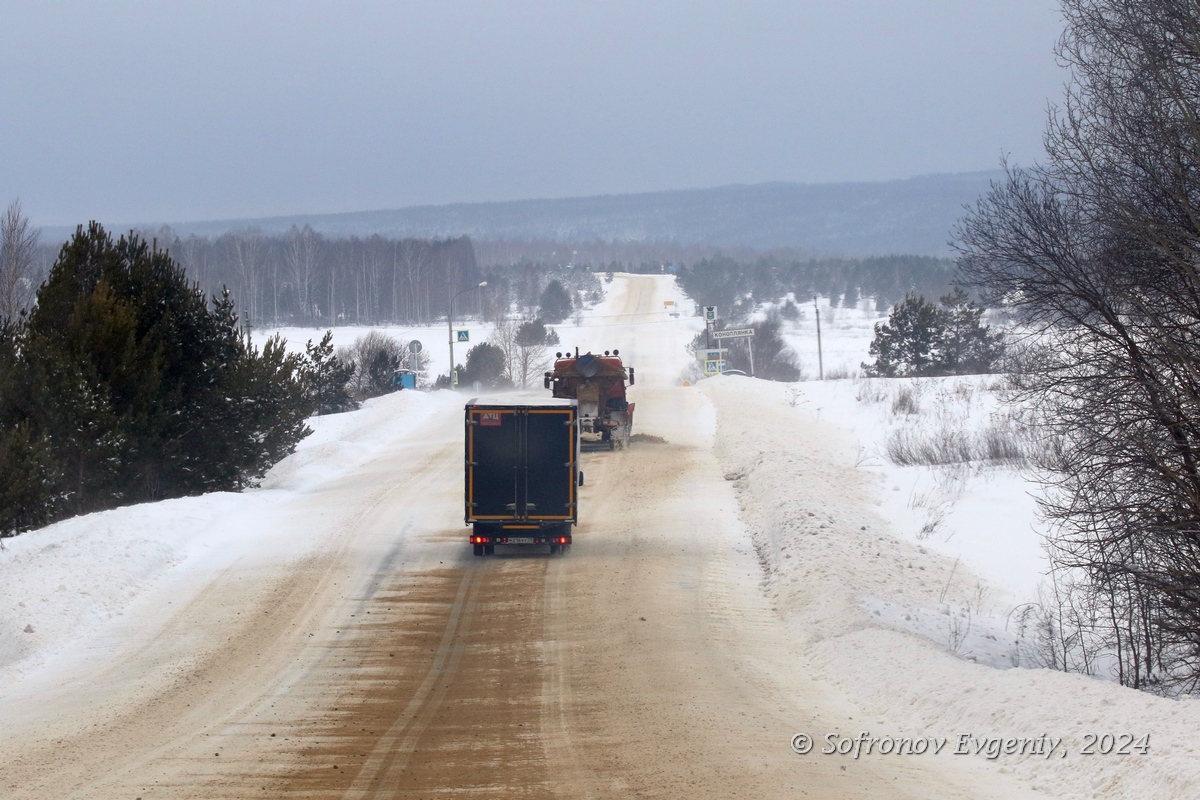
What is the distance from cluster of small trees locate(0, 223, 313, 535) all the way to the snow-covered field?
170cm

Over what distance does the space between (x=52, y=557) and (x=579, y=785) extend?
10240 millimetres

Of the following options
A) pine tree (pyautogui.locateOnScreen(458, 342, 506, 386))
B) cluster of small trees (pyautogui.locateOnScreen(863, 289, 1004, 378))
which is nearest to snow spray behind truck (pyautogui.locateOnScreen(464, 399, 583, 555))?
cluster of small trees (pyautogui.locateOnScreen(863, 289, 1004, 378))

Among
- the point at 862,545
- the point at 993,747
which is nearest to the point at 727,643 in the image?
the point at 993,747

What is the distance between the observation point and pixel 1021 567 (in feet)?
54.9

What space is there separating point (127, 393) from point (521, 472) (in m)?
10.3

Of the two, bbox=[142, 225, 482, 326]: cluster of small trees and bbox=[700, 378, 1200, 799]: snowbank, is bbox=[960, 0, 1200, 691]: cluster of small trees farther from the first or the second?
bbox=[142, 225, 482, 326]: cluster of small trees

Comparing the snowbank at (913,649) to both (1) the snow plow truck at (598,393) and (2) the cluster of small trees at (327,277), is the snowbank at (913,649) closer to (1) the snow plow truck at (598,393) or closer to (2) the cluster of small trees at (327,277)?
(1) the snow plow truck at (598,393)

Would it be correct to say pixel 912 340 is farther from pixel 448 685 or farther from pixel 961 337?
pixel 448 685

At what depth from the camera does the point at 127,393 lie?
21.5m

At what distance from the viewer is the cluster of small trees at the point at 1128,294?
31.9ft

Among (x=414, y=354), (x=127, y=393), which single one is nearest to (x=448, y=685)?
(x=127, y=393)

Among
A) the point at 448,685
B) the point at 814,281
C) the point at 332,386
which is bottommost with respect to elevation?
the point at 448,685

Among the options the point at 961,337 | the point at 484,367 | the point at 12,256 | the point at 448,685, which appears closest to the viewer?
the point at 448,685

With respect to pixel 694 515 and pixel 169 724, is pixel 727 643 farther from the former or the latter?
pixel 694 515
